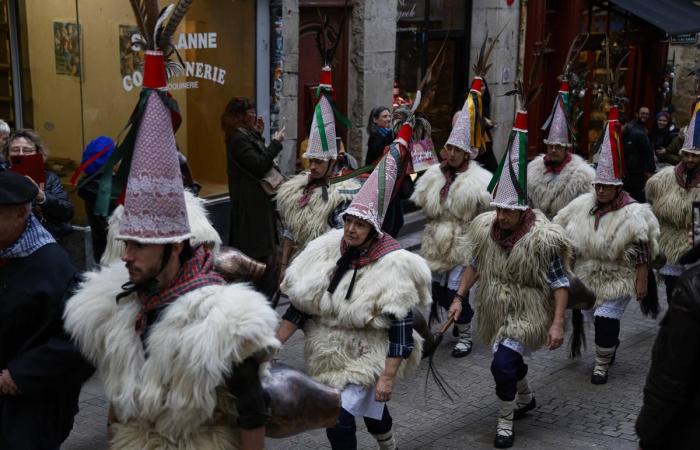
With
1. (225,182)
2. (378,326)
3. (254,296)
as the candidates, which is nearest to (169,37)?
(254,296)

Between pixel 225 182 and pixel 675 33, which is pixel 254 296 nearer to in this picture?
pixel 225 182

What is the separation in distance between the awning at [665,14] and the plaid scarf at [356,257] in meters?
15.9

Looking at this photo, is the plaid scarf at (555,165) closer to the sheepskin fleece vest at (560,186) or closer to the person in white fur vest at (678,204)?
the sheepskin fleece vest at (560,186)

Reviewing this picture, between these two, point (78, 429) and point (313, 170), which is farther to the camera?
point (313, 170)

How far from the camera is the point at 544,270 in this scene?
679 cm

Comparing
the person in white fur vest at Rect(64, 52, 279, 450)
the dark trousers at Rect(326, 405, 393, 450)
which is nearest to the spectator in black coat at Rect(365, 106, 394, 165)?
the dark trousers at Rect(326, 405, 393, 450)

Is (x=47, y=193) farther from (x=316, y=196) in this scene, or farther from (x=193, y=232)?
(x=316, y=196)

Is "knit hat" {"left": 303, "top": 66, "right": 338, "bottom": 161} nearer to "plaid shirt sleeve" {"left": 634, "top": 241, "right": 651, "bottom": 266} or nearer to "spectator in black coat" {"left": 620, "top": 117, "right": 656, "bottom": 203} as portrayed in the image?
"plaid shirt sleeve" {"left": 634, "top": 241, "right": 651, "bottom": 266}

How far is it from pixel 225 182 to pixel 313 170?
12.5ft

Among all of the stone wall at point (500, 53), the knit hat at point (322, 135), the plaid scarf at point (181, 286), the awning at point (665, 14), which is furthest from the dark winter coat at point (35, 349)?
the awning at point (665, 14)

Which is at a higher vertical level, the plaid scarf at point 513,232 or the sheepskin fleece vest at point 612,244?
the plaid scarf at point 513,232

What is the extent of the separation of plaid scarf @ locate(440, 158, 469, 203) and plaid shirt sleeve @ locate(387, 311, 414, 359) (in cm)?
381

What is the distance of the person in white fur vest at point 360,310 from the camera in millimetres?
5492

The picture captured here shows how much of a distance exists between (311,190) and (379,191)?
103 inches
